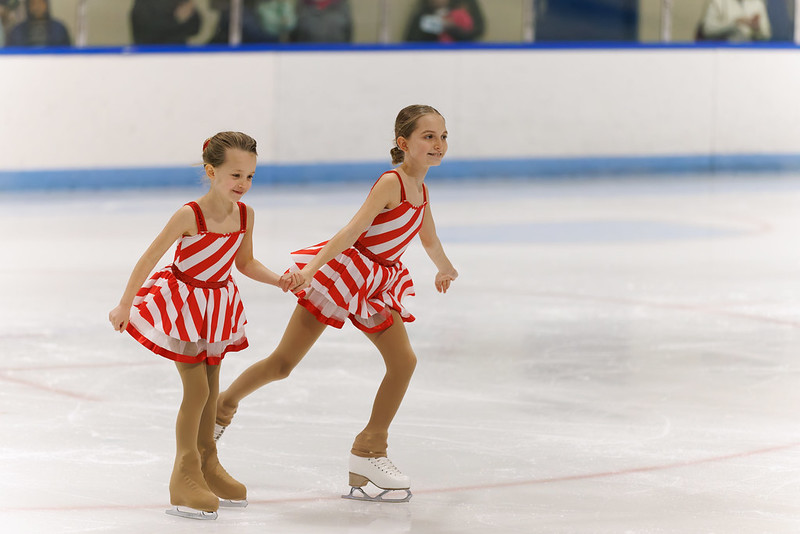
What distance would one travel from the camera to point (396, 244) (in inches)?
154

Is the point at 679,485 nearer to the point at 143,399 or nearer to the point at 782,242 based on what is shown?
the point at 143,399

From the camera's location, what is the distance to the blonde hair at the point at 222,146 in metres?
3.62

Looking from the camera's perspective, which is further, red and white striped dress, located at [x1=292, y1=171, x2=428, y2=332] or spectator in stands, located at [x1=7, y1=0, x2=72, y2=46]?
spectator in stands, located at [x1=7, y1=0, x2=72, y2=46]

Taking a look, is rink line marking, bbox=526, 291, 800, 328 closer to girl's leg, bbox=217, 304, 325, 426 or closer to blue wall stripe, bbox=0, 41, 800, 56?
girl's leg, bbox=217, 304, 325, 426

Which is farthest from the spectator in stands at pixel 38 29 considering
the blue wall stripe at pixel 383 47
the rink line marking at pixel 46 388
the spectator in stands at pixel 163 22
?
the rink line marking at pixel 46 388

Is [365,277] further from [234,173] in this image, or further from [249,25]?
[249,25]

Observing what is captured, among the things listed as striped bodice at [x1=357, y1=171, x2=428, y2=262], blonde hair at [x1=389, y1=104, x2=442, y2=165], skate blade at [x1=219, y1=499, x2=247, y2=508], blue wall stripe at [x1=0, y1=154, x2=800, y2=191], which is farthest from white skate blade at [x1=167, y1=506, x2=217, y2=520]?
blue wall stripe at [x1=0, y1=154, x2=800, y2=191]

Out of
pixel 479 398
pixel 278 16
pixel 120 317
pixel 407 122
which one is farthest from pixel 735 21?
pixel 120 317

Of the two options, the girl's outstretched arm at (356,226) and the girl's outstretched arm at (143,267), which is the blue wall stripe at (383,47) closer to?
the girl's outstretched arm at (356,226)

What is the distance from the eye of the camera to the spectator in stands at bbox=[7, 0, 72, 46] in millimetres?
11391

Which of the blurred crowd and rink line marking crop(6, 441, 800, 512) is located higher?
the blurred crowd

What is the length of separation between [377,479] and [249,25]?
29.4 ft

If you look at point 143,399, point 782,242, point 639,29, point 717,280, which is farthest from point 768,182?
point 143,399

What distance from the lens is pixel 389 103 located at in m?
12.7
